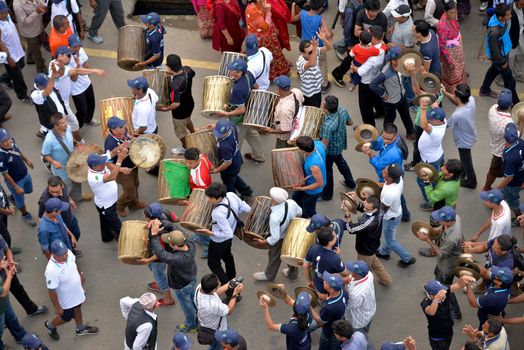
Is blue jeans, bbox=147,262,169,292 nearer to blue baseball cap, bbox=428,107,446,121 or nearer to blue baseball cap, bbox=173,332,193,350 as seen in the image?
blue baseball cap, bbox=173,332,193,350

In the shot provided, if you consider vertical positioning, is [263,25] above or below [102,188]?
above

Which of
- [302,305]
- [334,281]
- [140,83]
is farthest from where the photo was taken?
[140,83]

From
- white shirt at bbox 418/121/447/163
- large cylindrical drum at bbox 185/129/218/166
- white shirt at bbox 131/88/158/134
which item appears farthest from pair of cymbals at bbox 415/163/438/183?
white shirt at bbox 131/88/158/134

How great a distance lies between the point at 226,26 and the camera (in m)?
13.5

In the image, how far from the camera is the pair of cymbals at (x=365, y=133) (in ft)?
35.9

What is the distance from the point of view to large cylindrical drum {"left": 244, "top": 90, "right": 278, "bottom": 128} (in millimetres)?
11305

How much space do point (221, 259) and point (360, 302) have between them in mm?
2152

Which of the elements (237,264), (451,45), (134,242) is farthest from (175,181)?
(451,45)

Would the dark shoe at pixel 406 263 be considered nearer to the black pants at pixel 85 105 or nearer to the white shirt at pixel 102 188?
the white shirt at pixel 102 188

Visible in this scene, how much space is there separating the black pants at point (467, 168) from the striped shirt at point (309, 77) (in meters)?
2.17

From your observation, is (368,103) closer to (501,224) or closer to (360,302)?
(501,224)

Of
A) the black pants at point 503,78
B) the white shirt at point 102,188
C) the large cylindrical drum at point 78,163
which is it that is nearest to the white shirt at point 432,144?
the black pants at point 503,78

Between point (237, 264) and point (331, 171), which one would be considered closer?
point (237, 264)

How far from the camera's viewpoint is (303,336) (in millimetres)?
8594
